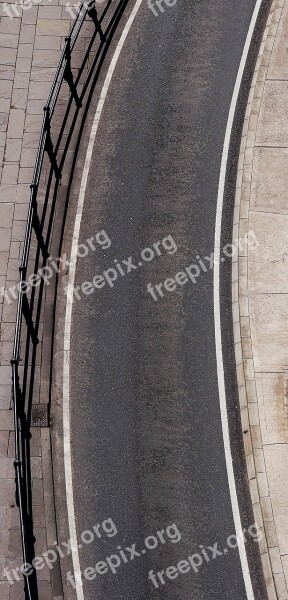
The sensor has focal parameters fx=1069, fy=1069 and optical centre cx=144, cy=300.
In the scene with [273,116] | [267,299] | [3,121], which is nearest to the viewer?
[267,299]

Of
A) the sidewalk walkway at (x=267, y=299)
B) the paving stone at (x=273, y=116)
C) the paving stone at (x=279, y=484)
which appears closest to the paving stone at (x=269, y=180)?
the sidewalk walkway at (x=267, y=299)

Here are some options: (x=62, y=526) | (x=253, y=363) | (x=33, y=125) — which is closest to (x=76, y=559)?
(x=62, y=526)

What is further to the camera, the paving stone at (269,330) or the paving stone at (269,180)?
the paving stone at (269,180)

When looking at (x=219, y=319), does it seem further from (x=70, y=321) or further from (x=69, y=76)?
(x=69, y=76)

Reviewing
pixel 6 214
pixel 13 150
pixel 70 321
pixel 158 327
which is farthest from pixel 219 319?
pixel 13 150

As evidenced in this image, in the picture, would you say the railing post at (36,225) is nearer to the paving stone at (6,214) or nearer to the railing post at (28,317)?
the paving stone at (6,214)
